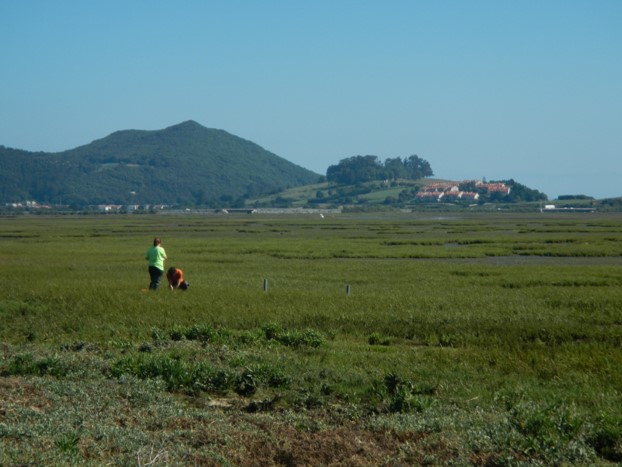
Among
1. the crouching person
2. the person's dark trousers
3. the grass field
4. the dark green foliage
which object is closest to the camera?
the grass field

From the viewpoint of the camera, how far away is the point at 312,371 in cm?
1309

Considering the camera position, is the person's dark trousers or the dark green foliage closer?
the dark green foliage

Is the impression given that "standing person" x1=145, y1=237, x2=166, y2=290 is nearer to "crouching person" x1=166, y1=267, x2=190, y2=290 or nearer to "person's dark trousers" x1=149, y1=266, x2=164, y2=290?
"person's dark trousers" x1=149, y1=266, x2=164, y2=290

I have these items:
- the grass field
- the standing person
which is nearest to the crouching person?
the standing person

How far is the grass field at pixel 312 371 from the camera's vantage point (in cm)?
875

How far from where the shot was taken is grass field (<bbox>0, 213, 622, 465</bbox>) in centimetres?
875

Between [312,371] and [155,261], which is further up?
[155,261]

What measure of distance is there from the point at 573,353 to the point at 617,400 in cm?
400

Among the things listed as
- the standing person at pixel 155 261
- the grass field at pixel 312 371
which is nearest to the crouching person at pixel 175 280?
the standing person at pixel 155 261

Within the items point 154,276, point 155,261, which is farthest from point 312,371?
point 154,276

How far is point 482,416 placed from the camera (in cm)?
1001

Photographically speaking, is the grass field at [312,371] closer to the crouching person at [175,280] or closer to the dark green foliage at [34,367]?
the dark green foliage at [34,367]

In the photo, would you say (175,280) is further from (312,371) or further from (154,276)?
(312,371)

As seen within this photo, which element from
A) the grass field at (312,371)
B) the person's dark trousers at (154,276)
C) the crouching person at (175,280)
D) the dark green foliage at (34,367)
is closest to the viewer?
the grass field at (312,371)
